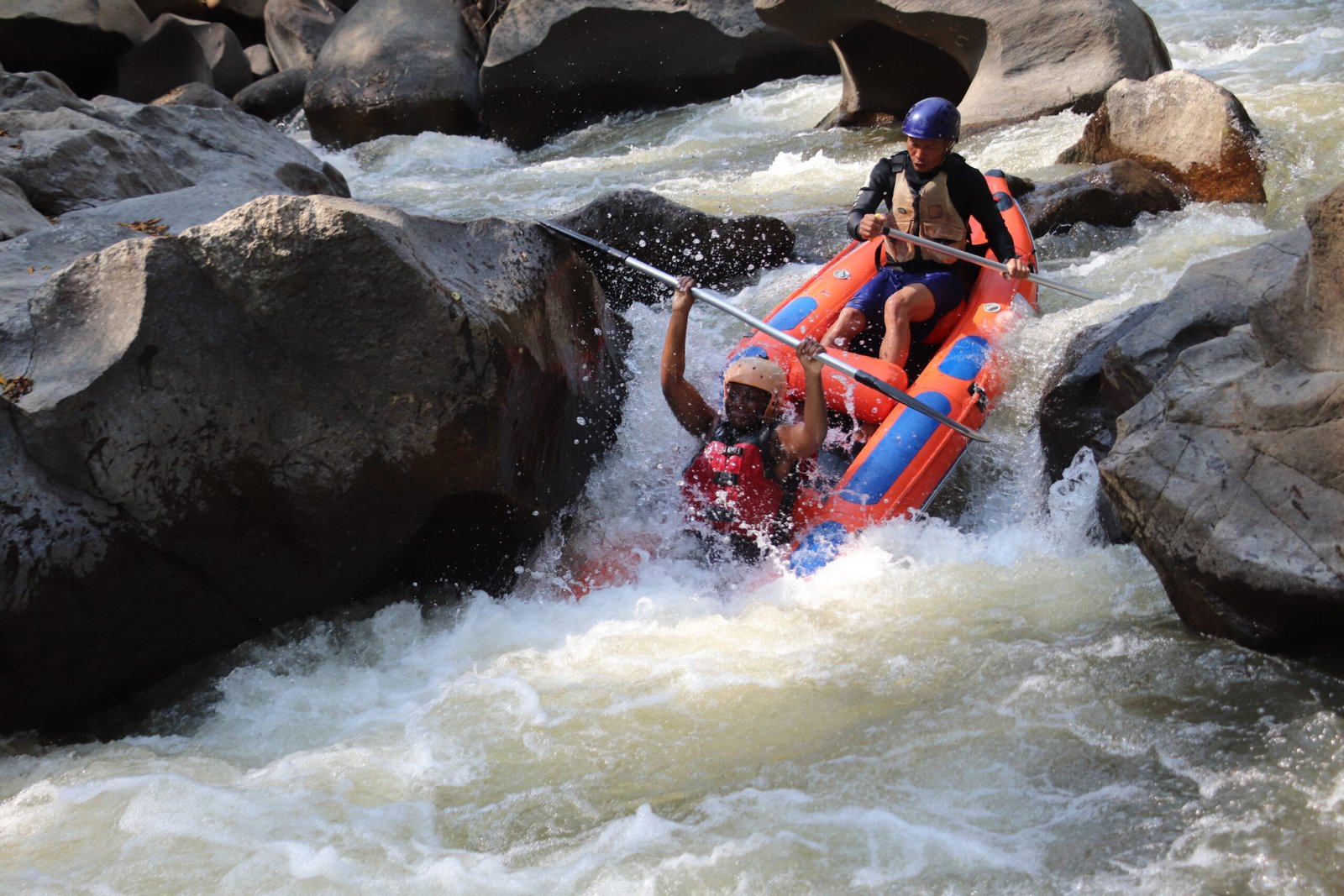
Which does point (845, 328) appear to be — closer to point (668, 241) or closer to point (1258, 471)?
point (668, 241)

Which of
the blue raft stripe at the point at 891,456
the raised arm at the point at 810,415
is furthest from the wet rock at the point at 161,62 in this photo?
the blue raft stripe at the point at 891,456

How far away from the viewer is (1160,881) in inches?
101

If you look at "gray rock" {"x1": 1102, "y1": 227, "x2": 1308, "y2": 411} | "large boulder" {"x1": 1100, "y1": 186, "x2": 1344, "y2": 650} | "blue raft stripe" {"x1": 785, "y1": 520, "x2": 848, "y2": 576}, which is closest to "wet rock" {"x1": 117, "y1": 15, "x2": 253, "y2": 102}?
"blue raft stripe" {"x1": 785, "y1": 520, "x2": 848, "y2": 576}

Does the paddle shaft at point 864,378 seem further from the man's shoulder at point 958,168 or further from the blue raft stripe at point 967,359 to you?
the man's shoulder at point 958,168

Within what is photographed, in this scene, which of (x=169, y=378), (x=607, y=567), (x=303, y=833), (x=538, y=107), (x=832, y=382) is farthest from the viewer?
(x=538, y=107)

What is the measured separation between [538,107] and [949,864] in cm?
1117

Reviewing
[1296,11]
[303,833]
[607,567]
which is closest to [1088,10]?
[1296,11]

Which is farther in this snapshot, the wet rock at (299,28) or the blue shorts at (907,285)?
the wet rock at (299,28)

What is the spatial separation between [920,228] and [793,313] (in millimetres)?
711

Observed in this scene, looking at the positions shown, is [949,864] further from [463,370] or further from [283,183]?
[283,183]

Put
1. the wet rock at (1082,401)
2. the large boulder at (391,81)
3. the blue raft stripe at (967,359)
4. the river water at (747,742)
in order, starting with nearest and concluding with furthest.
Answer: the river water at (747,742), the wet rock at (1082,401), the blue raft stripe at (967,359), the large boulder at (391,81)

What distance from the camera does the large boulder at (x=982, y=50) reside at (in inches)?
351

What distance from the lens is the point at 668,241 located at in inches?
257

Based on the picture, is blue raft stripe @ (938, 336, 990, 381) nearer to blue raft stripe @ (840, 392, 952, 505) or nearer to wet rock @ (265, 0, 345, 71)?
blue raft stripe @ (840, 392, 952, 505)
